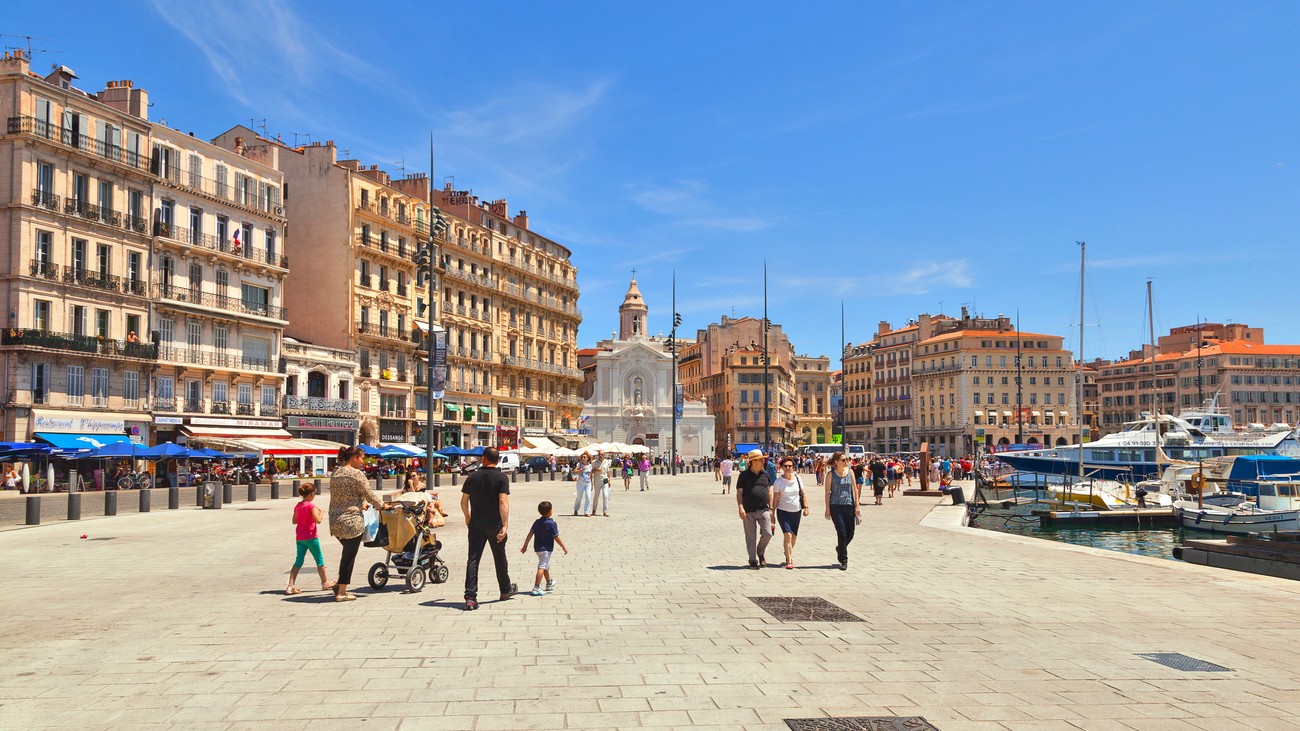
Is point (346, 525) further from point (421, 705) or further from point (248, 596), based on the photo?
point (421, 705)

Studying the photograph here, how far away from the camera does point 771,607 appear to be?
9805 millimetres

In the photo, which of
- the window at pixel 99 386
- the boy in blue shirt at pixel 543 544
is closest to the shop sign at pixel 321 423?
the window at pixel 99 386

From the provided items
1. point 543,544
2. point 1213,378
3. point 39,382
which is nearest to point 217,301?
point 39,382

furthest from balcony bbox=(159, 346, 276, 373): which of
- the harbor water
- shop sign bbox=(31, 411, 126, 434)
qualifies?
the harbor water

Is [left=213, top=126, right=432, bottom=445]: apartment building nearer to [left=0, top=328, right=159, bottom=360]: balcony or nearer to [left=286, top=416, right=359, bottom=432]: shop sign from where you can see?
[left=286, top=416, right=359, bottom=432]: shop sign

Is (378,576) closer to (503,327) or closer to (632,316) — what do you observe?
(503,327)

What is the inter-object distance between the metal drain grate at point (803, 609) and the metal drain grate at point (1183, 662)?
253 centimetres

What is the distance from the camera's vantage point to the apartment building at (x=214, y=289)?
41281 mm

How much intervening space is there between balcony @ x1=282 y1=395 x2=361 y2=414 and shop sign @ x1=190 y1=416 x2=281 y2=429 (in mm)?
1691

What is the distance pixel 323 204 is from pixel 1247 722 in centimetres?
5549

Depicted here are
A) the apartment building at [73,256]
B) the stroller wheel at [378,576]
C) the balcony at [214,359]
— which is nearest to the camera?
the stroller wheel at [378,576]

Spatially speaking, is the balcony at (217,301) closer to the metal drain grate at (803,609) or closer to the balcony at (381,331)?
the balcony at (381,331)

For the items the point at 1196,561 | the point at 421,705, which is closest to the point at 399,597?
the point at 421,705

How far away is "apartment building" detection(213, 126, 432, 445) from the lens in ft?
178
